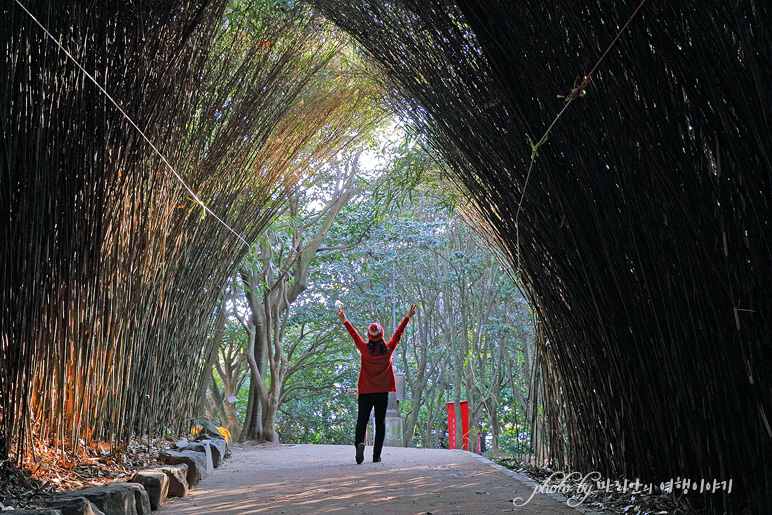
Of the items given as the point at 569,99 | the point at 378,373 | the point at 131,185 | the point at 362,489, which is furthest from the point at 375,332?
the point at 569,99

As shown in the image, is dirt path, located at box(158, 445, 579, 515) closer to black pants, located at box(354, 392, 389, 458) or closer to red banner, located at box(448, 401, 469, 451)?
black pants, located at box(354, 392, 389, 458)

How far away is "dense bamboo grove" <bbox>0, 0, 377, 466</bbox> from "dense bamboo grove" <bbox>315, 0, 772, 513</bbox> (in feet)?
3.33

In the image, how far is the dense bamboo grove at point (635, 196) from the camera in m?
1.62

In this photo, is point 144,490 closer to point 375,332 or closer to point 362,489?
point 362,489

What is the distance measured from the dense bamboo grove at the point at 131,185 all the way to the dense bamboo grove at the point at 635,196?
1.02 metres

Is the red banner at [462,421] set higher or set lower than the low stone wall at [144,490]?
higher

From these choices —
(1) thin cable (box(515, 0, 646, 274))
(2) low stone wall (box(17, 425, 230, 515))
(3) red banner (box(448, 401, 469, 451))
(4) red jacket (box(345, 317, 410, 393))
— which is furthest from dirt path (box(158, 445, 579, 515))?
(3) red banner (box(448, 401, 469, 451))

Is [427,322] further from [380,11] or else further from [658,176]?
[658,176]

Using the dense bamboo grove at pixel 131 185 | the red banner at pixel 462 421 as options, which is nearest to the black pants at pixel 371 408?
the dense bamboo grove at pixel 131 185

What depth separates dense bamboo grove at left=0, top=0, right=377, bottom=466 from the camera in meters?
2.25

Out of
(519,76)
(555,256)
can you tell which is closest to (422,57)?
(519,76)

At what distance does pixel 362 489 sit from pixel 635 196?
2014 millimetres

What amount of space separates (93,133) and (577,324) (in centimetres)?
198

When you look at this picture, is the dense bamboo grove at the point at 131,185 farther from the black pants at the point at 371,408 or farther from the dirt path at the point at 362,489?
the black pants at the point at 371,408
